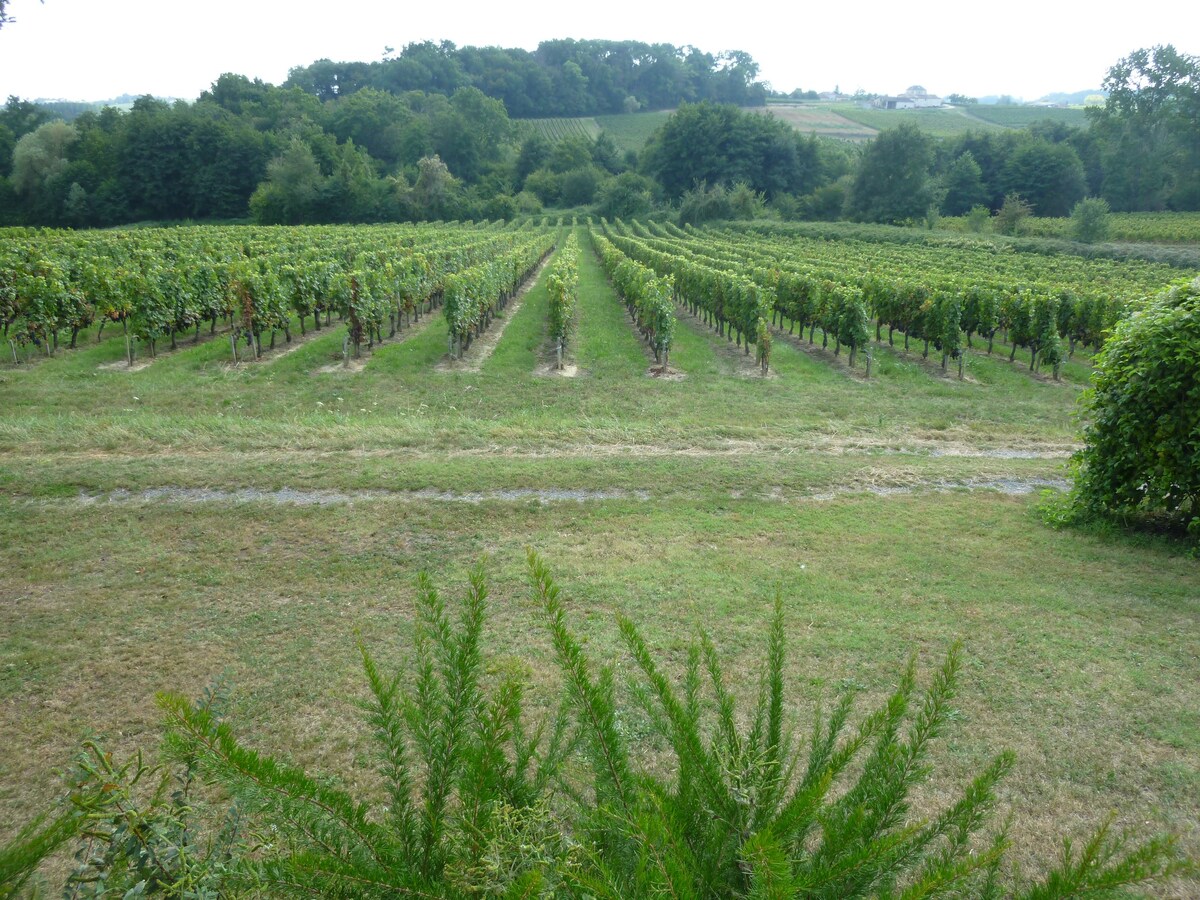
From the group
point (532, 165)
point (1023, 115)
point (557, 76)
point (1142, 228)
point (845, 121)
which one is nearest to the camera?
point (1142, 228)

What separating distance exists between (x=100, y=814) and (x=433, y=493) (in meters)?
9.03

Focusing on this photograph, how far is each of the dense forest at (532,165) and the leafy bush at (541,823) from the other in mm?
74678

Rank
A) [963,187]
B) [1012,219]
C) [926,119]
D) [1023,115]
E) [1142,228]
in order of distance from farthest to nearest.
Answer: [1023,115] → [926,119] → [963,187] → [1012,219] → [1142,228]

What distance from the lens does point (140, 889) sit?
1602 millimetres

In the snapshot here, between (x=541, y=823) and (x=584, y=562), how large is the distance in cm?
637

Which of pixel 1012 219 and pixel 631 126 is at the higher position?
pixel 631 126

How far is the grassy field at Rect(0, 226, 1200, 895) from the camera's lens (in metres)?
5.43

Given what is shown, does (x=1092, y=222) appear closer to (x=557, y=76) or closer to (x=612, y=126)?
(x=612, y=126)

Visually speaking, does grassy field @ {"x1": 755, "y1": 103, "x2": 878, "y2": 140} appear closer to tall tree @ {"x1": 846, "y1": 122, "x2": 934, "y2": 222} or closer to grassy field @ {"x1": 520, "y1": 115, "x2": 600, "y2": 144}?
grassy field @ {"x1": 520, "y1": 115, "x2": 600, "y2": 144}

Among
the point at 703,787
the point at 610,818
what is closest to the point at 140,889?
the point at 610,818

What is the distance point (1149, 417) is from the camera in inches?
336

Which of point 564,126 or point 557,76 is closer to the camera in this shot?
point 564,126

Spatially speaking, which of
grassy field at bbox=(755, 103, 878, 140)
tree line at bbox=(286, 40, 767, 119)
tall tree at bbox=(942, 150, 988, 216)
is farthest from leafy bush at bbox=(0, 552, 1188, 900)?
tree line at bbox=(286, 40, 767, 119)

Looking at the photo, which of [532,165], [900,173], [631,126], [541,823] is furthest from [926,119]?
[541,823]
